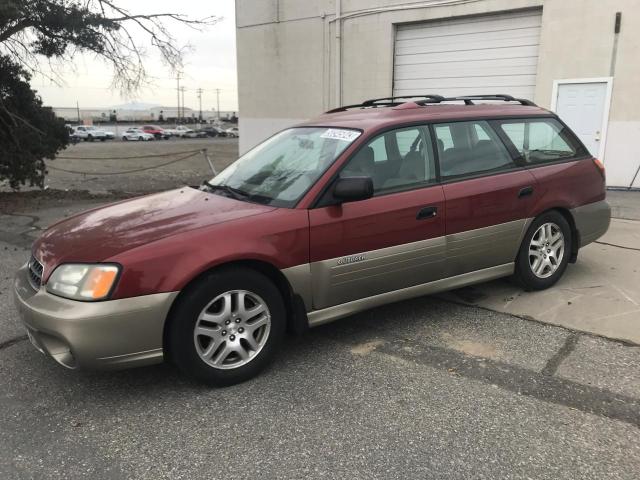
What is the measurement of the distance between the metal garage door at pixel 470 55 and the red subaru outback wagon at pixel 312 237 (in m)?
7.51

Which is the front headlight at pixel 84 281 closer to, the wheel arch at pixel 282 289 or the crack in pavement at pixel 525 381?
the wheel arch at pixel 282 289

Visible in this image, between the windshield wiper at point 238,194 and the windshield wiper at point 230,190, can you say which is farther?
the windshield wiper at point 230,190

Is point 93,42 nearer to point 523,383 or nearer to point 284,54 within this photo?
point 284,54

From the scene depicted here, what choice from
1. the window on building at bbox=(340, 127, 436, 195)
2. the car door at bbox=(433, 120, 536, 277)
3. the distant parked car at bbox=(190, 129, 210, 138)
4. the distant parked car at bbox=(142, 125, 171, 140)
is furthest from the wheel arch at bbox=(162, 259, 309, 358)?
the distant parked car at bbox=(190, 129, 210, 138)

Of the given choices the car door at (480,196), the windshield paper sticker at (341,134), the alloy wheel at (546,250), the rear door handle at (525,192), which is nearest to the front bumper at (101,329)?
the windshield paper sticker at (341,134)

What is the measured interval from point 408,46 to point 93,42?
287 inches

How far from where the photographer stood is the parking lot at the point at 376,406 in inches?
102

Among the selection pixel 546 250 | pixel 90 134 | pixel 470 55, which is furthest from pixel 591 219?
pixel 90 134

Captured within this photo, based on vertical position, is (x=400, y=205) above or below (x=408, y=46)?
below

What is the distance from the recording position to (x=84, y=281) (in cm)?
297

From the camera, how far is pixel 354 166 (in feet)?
12.4

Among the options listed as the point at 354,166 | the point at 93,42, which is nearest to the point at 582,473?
the point at 354,166

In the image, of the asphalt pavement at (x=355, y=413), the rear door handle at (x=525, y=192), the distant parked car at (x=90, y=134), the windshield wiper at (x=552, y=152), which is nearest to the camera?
the asphalt pavement at (x=355, y=413)

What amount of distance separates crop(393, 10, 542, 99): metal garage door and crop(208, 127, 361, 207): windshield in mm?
8916
